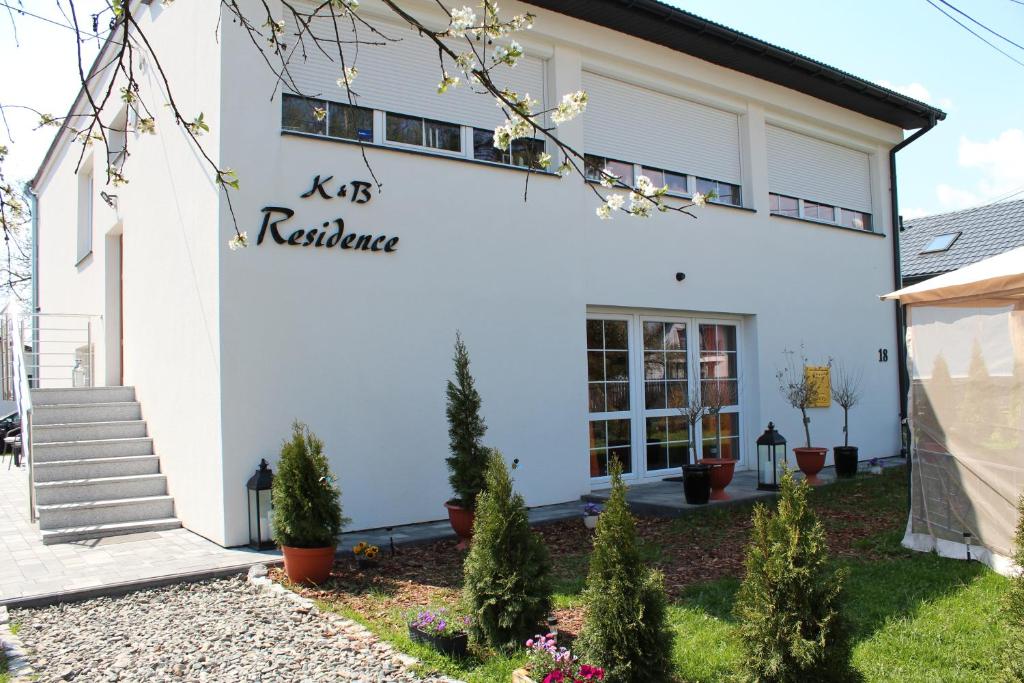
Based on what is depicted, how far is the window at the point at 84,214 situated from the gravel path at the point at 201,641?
9.01 meters

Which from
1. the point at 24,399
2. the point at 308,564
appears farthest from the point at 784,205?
the point at 24,399

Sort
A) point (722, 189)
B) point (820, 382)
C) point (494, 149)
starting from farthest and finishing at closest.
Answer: point (820, 382), point (722, 189), point (494, 149)

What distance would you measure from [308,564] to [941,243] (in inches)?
699

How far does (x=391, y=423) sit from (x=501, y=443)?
132 centimetres

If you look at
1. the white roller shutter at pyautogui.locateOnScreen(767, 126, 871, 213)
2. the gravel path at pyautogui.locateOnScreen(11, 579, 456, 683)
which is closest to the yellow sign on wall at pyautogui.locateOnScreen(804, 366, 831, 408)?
the white roller shutter at pyautogui.locateOnScreen(767, 126, 871, 213)

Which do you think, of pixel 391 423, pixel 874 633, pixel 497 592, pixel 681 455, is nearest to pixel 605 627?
pixel 497 592

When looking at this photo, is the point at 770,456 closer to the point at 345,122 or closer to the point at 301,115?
the point at 345,122

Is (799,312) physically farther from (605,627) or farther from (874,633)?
(605,627)

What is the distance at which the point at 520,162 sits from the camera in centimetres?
898

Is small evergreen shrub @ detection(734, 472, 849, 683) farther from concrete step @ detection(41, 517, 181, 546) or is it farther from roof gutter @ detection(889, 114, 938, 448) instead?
roof gutter @ detection(889, 114, 938, 448)

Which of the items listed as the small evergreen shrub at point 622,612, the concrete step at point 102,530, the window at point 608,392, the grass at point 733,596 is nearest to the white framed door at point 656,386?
the window at point 608,392

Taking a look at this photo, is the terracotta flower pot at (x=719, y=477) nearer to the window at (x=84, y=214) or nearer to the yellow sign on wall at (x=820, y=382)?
the yellow sign on wall at (x=820, y=382)

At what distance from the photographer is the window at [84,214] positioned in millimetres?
12641

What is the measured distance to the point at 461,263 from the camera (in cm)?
815
